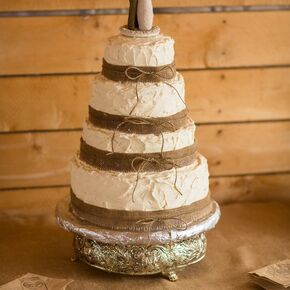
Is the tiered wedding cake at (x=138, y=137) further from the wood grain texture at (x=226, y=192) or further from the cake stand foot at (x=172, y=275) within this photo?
the wood grain texture at (x=226, y=192)

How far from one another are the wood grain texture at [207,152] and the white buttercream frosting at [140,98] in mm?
573

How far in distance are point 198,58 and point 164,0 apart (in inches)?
9.5

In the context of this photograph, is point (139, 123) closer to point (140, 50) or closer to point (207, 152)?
point (140, 50)

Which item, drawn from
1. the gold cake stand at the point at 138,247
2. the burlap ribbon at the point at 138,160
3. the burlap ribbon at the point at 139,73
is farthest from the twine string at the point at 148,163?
the burlap ribbon at the point at 139,73

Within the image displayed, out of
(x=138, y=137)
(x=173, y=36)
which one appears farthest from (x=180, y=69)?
(x=138, y=137)

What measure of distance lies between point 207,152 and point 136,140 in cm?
75

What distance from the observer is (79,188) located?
2.40m

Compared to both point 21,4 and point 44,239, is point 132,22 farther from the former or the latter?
point 44,239

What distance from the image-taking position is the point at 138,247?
7.72 ft

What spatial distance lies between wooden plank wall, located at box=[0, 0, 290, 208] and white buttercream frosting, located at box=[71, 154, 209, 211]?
1.66ft

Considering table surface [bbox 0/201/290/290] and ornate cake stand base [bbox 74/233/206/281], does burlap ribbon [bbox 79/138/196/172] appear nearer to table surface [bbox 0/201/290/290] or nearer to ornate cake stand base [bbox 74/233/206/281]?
Result: ornate cake stand base [bbox 74/233/206/281]

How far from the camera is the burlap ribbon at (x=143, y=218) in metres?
2.33

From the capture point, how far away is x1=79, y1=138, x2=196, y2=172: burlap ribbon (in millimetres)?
2312

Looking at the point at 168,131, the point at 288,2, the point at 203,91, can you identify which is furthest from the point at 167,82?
the point at 288,2
